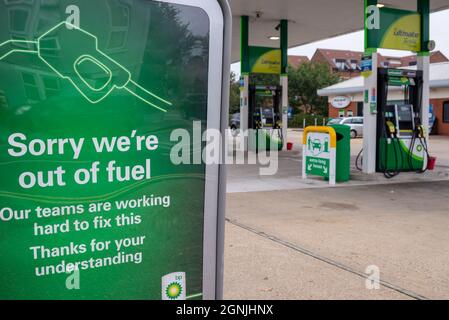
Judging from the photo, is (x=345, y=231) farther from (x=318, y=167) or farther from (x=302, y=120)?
(x=302, y=120)

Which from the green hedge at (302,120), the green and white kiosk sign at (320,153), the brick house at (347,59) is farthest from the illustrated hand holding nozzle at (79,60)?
the brick house at (347,59)

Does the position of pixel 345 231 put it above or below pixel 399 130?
below

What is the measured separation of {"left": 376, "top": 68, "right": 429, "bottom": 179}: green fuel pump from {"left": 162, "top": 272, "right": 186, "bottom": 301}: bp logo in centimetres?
981

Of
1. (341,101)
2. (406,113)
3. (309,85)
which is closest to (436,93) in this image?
(341,101)

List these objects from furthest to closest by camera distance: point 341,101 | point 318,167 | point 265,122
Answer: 1. point 341,101
2. point 265,122
3. point 318,167

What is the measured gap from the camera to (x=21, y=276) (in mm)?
1984

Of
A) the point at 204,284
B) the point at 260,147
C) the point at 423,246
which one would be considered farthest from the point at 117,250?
the point at 260,147

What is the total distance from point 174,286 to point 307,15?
16.0 m

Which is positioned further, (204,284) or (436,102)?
(436,102)

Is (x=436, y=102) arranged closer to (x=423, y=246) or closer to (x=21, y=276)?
(x=423, y=246)

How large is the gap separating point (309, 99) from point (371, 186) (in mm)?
47583

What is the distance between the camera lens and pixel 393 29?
11.7 metres

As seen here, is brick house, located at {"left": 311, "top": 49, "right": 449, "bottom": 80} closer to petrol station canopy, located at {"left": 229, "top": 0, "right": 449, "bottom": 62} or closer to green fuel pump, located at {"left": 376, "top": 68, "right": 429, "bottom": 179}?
petrol station canopy, located at {"left": 229, "top": 0, "right": 449, "bottom": 62}

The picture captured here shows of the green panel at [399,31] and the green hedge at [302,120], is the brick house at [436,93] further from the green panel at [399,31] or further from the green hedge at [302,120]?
the green panel at [399,31]
